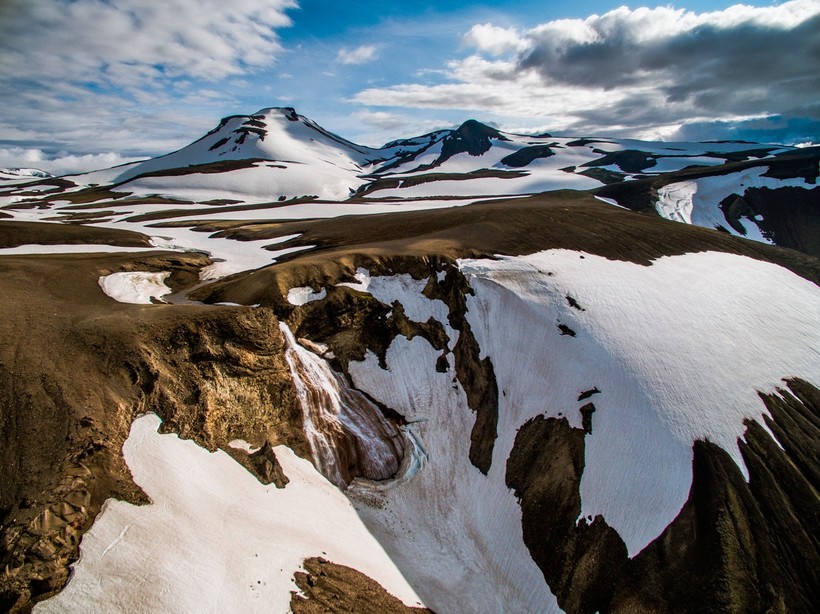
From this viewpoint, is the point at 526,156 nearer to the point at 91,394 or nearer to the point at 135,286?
the point at 135,286

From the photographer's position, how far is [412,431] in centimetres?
2542

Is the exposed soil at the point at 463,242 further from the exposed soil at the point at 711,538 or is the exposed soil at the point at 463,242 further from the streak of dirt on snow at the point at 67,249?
the exposed soil at the point at 711,538

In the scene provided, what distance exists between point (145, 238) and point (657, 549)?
5329 centimetres

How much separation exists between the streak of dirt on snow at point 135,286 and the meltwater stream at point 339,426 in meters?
10.3

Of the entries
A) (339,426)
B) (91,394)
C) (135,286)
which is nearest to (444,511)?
(339,426)

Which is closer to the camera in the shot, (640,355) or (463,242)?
(640,355)

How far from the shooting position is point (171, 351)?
63.9ft

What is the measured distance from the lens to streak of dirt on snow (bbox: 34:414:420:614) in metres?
12.7

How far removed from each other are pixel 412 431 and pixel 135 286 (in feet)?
71.9

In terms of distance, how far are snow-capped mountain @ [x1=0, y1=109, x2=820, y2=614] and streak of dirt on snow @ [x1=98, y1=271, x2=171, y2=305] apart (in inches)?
15.7

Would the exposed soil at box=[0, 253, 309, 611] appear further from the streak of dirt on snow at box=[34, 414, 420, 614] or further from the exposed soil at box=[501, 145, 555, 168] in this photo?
the exposed soil at box=[501, 145, 555, 168]

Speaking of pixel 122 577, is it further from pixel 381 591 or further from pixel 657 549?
pixel 657 549

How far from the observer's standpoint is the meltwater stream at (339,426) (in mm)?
22188

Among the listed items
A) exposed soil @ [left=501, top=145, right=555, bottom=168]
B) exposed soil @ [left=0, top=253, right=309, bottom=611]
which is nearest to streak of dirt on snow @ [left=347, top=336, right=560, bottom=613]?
exposed soil @ [left=0, top=253, right=309, bottom=611]
